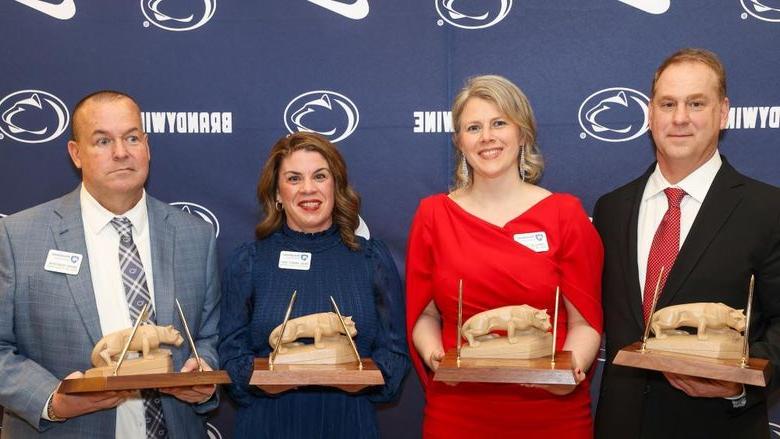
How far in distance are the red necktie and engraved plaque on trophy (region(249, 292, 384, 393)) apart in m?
0.95

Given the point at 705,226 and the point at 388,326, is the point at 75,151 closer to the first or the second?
the point at 388,326

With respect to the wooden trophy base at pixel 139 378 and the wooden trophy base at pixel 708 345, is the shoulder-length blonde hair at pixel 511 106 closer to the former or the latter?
the wooden trophy base at pixel 708 345

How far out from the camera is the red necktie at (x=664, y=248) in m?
2.83

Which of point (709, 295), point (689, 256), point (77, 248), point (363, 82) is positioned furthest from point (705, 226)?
point (77, 248)

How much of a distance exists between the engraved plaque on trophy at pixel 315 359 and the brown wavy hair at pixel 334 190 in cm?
40

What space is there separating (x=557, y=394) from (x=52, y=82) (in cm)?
262

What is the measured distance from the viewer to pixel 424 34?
146 inches

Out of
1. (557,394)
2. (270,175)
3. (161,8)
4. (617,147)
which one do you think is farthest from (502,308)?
(161,8)

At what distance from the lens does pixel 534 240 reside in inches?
115

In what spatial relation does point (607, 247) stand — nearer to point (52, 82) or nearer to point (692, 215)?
point (692, 215)

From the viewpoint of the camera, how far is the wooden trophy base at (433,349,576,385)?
2.56 meters

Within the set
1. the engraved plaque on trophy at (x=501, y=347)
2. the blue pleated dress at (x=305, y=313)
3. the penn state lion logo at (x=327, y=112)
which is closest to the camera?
the engraved plaque on trophy at (x=501, y=347)

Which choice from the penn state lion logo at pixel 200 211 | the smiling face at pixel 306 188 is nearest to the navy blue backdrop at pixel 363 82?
the penn state lion logo at pixel 200 211

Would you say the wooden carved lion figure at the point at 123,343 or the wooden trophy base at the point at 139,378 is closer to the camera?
the wooden trophy base at the point at 139,378
